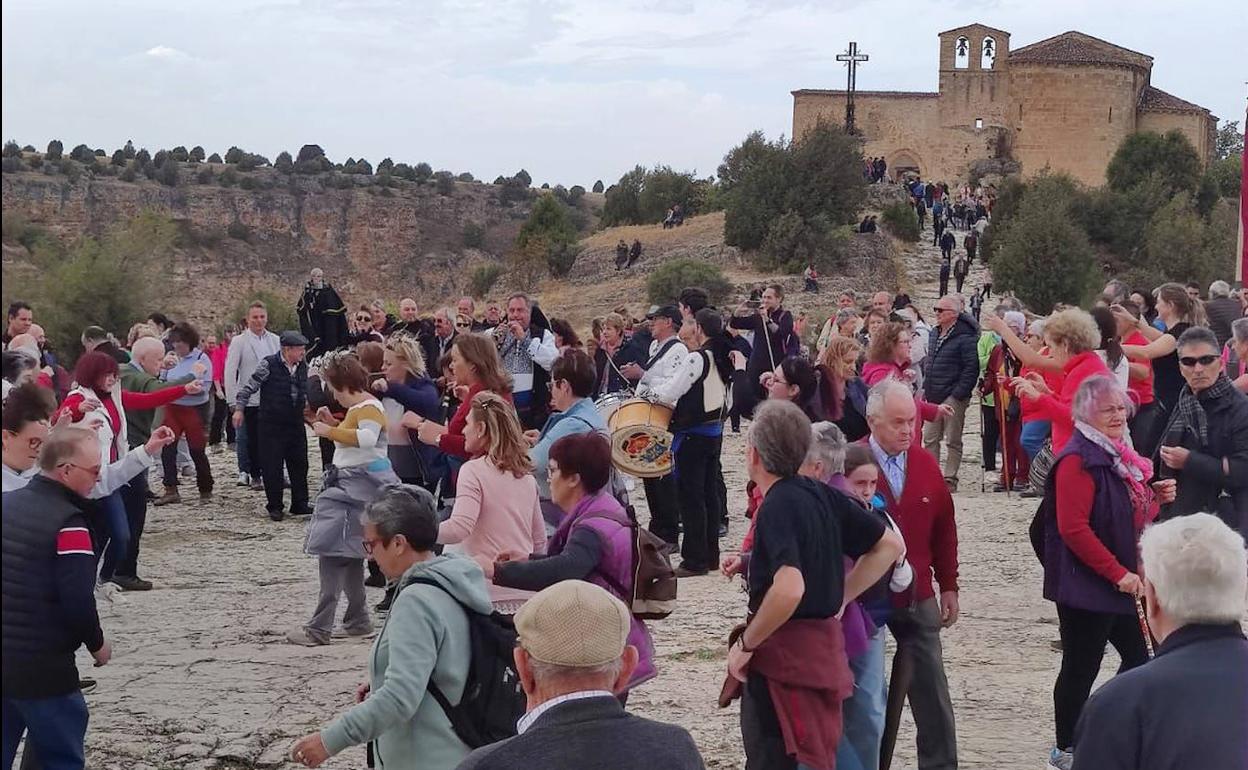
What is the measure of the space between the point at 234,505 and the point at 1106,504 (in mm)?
9216

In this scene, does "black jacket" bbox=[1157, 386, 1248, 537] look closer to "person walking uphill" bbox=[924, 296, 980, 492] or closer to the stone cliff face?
"person walking uphill" bbox=[924, 296, 980, 492]

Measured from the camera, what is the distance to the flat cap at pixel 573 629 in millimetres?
2982

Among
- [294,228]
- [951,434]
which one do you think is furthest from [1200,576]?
[294,228]

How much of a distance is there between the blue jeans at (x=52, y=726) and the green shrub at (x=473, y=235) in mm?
74698

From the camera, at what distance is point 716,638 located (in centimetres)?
814

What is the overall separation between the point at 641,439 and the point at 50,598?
15.5 ft

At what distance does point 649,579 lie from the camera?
504 centimetres

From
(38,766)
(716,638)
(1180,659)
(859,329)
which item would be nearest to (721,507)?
(716,638)

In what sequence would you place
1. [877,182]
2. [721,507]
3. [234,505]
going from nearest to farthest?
[721,507] < [234,505] < [877,182]

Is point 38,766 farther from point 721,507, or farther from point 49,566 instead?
point 721,507

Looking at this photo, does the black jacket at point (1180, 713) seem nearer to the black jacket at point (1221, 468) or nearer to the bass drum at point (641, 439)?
the black jacket at point (1221, 468)

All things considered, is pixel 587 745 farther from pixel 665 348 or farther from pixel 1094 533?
pixel 665 348

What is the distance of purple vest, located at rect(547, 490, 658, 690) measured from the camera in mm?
4906

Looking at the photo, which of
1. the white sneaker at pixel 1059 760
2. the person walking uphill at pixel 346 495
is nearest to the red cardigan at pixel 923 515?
the white sneaker at pixel 1059 760
